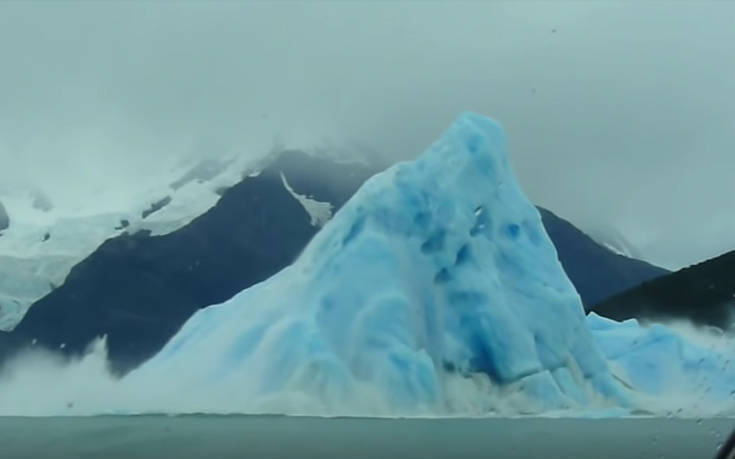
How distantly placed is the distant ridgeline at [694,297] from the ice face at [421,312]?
1232cm

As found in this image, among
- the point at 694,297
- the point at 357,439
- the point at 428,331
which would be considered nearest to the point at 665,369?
the point at 428,331

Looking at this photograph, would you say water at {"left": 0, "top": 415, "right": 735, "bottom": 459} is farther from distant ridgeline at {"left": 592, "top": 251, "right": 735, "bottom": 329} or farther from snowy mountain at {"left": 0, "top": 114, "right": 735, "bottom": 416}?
distant ridgeline at {"left": 592, "top": 251, "right": 735, "bottom": 329}

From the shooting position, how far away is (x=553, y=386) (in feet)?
92.6

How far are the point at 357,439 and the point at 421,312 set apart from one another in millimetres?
5757

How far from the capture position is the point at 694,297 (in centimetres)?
5097

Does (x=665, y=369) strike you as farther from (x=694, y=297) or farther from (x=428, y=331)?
(x=694, y=297)

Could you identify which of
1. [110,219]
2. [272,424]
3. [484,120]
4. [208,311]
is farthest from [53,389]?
[484,120]

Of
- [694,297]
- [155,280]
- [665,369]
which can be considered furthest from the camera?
[155,280]

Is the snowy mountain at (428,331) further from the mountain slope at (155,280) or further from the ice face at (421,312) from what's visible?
the mountain slope at (155,280)

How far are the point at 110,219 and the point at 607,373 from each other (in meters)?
50.8

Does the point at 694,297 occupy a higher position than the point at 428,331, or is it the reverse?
the point at 428,331

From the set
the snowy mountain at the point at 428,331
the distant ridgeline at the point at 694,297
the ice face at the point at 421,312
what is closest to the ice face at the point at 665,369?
the snowy mountain at the point at 428,331

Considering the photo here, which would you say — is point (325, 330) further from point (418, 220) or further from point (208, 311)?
point (208, 311)

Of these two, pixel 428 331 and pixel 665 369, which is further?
pixel 665 369
